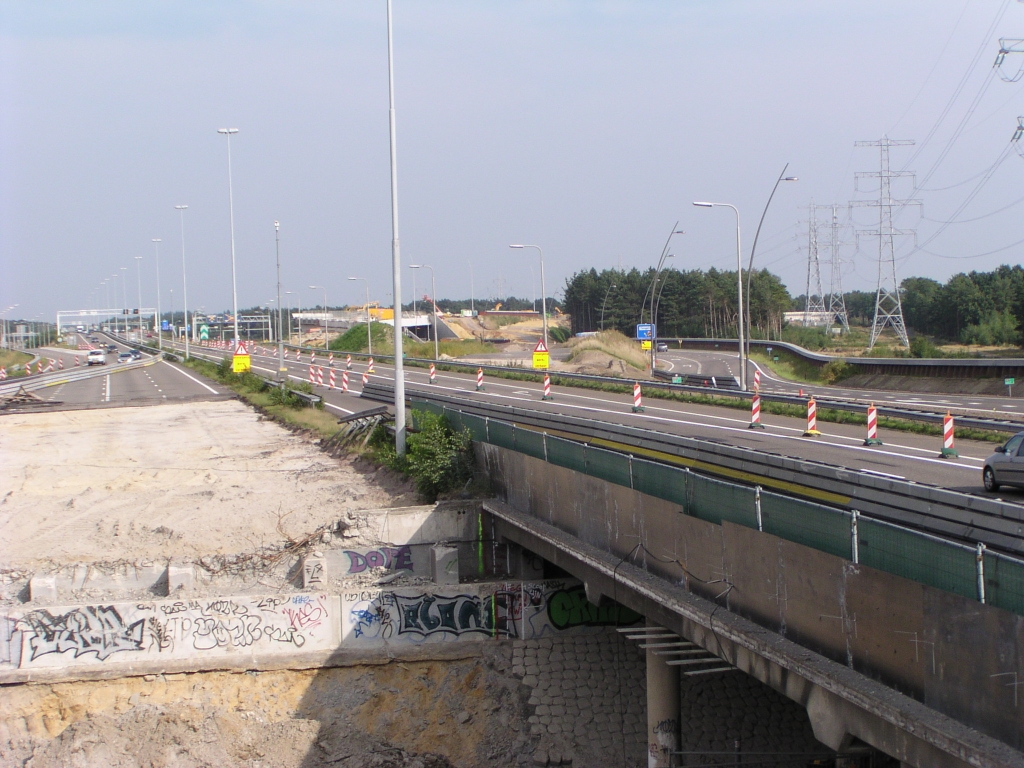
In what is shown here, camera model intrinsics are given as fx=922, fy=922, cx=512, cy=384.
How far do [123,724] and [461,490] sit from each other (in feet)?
26.5

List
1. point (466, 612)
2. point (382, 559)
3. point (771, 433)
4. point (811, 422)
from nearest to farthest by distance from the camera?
point (466, 612) → point (382, 559) → point (811, 422) → point (771, 433)

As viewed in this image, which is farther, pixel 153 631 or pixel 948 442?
pixel 948 442

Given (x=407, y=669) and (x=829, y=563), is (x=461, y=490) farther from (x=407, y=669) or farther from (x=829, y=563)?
(x=829, y=563)

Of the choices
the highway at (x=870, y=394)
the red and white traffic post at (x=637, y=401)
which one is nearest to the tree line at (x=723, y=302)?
the highway at (x=870, y=394)

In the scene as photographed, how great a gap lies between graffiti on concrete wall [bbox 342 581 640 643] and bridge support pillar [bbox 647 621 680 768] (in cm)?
462

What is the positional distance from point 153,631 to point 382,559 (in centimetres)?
478

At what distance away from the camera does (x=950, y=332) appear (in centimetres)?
10381

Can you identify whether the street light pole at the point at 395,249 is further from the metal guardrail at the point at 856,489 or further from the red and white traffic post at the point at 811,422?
the red and white traffic post at the point at 811,422

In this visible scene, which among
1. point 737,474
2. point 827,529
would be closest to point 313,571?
point 737,474

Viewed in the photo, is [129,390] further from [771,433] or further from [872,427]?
[872,427]

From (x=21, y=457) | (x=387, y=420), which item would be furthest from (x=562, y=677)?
(x=21, y=457)

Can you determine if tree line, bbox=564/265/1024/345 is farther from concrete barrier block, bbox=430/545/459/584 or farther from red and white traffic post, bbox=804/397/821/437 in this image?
concrete barrier block, bbox=430/545/459/584

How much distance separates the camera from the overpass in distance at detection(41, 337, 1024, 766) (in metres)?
7.16

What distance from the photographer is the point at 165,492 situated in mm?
25328
